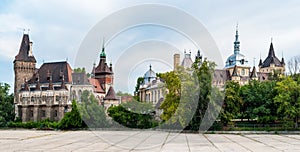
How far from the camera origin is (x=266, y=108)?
3738 cm

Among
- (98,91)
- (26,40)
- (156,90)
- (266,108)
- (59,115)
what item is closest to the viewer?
(266,108)

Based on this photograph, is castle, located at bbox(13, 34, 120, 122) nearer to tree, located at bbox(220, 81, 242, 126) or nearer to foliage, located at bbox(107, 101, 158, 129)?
foliage, located at bbox(107, 101, 158, 129)

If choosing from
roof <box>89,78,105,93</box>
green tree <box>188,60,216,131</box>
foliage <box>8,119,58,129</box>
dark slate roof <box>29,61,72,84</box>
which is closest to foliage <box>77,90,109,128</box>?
foliage <box>8,119,58,129</box>

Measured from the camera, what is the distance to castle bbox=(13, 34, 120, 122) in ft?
189

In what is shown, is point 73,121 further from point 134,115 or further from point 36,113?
point 36,113

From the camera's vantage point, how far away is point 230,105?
35.7 m

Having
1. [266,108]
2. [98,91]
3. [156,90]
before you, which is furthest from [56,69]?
[266,108]

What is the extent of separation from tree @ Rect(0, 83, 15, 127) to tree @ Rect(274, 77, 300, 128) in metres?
41.6

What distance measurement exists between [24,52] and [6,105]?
10571 mm

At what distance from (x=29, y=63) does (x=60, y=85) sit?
347 inches

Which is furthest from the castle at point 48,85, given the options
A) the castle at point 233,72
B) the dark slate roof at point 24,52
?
the castle at point 233,72

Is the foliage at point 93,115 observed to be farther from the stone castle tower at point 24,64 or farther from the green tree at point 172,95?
the stone castle tower at point 24,64

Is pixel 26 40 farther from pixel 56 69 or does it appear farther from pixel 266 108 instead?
pixel 266 108

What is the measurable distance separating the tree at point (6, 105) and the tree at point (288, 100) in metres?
41.6
